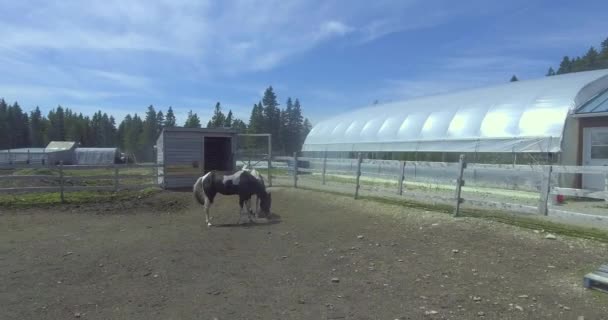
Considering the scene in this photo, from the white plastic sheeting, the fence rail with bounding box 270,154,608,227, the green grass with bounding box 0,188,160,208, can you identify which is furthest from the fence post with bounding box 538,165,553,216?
the green grass with bounding box 0,188,160,208

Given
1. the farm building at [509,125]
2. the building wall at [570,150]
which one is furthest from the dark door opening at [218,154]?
the building wall at [570,150]

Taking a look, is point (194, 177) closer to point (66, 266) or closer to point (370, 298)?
point (66, 266)

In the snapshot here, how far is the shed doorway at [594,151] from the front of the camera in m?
14.0

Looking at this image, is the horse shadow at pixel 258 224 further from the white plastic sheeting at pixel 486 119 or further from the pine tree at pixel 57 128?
the pine tree at pixel 57 128

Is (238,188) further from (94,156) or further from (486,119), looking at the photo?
(94,156)

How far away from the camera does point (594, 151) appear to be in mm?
14320

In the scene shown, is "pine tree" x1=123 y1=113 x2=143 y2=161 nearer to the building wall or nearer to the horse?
the horse

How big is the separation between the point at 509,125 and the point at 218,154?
14734 millimetres

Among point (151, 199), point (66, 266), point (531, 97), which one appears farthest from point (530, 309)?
point (531, 97)

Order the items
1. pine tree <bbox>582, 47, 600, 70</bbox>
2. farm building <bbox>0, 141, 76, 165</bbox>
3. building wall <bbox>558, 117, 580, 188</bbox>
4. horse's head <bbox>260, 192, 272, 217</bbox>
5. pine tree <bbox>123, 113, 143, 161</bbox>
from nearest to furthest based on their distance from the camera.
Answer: horse's head <bbox>260, 192, 272, 217</bbox> → building wall <bbox>558, 117, 580, 188</bbox> → farm building <bbox>0, 141, 76, 165</bbox> → pine tree <bbox>582, 47, 600, 70</bbox> → pine tree <bbox>123, 113, 143, 161</bbox>

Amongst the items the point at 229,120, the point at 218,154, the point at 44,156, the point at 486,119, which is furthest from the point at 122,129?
the point at 486,119

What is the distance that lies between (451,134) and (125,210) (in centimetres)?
1500

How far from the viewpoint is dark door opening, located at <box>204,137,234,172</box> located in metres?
20.1

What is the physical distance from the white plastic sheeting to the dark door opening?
924cm
